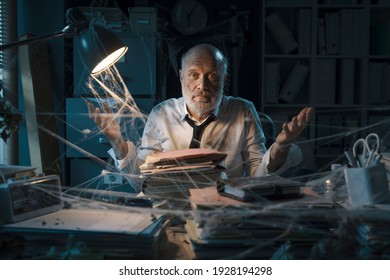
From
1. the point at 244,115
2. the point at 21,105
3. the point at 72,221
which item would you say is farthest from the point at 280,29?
the point at 72,221

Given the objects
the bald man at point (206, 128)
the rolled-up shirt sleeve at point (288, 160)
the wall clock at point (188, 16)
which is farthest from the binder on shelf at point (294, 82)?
the rolled-up shirt sleeve at point (288, 160)

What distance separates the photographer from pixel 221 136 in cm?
227

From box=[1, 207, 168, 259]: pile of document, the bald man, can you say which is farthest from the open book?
the bald man

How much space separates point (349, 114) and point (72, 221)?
2.76 metres

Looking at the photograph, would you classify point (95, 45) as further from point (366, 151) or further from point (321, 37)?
point (321, 37)

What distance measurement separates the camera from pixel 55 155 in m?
3.24

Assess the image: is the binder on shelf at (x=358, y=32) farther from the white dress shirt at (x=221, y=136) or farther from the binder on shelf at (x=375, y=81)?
the white dress shirt at (x=221, y=136)

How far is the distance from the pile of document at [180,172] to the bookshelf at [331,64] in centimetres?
194

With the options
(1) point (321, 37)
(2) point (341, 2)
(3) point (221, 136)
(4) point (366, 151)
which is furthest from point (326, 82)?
(4) point (366, 151)

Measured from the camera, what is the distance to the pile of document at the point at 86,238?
3.25ft

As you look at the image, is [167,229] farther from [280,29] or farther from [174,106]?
[280,29]

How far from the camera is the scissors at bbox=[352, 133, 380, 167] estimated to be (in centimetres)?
114

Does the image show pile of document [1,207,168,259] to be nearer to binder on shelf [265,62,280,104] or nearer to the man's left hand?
the man's left hand

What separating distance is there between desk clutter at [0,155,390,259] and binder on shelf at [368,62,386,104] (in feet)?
7.94
